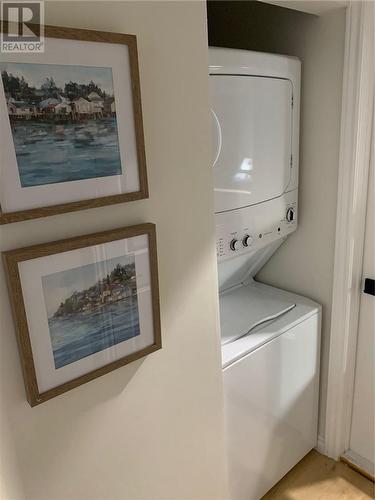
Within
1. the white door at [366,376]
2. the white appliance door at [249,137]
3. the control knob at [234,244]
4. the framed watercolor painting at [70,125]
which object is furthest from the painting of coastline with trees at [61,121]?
the white door at [366,376]

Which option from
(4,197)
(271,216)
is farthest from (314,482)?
(4,197)

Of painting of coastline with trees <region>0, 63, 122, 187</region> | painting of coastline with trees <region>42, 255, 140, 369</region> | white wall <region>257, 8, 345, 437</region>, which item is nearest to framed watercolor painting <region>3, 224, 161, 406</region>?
painting of coastline with trees <region>42, 255, 140, 369</region>

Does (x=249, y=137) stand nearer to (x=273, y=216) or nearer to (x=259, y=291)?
(x=273, y=216)

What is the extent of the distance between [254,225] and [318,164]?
1.42 feet

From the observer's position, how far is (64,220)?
2.83ft

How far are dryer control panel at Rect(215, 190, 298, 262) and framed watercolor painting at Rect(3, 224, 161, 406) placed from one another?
1.61ft

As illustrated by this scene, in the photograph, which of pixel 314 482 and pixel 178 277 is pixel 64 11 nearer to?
pixel 178 277

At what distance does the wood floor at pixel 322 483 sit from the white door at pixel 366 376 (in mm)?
81

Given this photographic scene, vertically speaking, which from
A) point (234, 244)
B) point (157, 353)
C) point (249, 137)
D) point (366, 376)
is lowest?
point (366, 376)

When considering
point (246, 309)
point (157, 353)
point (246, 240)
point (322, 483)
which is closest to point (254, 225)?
point (246, 240)

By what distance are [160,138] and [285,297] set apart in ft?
3.85

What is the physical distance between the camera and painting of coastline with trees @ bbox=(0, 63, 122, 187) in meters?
0.75

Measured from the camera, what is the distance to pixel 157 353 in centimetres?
112

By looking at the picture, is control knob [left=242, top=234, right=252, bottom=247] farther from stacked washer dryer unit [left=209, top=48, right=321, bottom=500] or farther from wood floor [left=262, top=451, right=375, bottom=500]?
wood floor [left=262, top=451, right=375, bottom=500]
